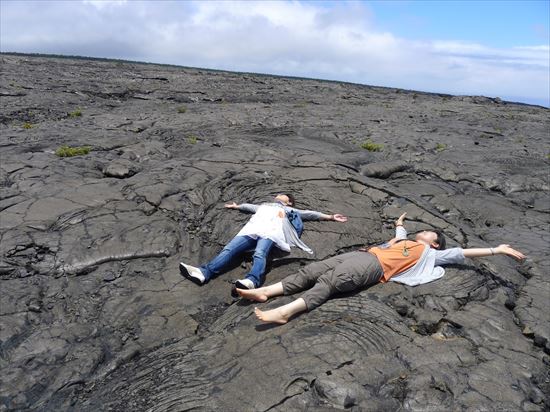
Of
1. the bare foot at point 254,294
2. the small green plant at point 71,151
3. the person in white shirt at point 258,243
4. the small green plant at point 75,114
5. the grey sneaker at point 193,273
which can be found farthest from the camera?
the small green plant at point 75,114

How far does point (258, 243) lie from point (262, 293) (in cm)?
147

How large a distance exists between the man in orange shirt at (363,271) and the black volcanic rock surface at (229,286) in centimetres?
19

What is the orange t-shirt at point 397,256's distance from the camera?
728 cm

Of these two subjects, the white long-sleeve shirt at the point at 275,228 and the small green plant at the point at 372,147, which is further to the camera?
the small green plant at the point at 372,147

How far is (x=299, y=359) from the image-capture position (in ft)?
18.1

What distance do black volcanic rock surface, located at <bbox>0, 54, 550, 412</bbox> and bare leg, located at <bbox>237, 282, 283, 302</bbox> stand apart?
0.15 meters

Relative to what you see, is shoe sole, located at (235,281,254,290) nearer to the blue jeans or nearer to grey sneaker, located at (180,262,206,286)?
the blue jeans

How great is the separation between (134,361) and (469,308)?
5.17 metres

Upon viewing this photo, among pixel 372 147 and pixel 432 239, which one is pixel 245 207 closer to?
pixel 432 239

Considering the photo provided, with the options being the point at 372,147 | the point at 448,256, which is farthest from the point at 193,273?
the point at 372,147

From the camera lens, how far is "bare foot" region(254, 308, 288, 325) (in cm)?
615

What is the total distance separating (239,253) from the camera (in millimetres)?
8336

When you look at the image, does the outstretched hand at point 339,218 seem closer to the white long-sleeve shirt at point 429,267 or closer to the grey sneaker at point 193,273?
the white long-sleeve shirt at point 429,267

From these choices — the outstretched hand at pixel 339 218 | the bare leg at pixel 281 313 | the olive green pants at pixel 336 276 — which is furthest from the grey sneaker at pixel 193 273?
the outstretched hand at pixel 339 218
